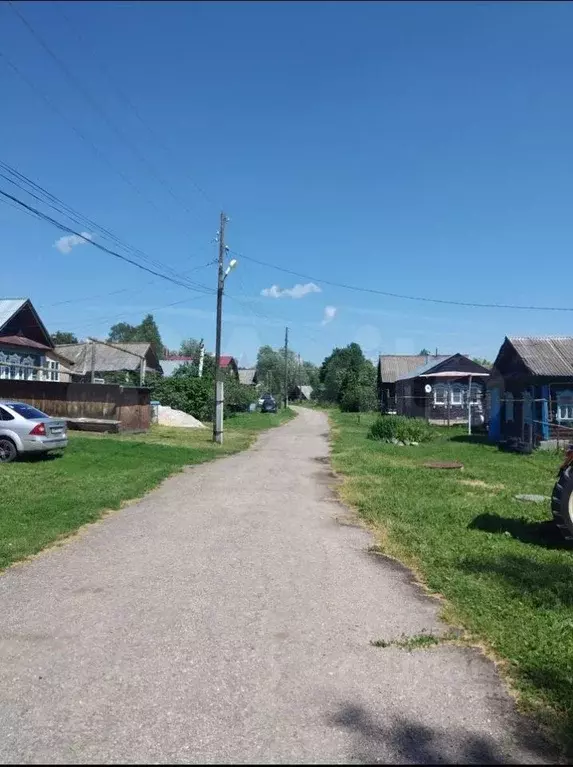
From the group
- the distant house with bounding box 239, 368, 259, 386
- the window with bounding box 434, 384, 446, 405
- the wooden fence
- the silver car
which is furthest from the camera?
the distant house with bounding box 239, 368, 259, 386

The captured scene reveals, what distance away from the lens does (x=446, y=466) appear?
17.7m

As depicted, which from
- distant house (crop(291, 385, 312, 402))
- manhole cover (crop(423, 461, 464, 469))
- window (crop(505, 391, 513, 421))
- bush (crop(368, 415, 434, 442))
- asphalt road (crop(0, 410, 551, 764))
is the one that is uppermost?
distant house (crop(291, 385, 312, 402))

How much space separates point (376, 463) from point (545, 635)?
1336 centimetres

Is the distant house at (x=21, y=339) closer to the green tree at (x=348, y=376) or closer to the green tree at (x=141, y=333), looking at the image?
the green tree at (x=348, y=376)

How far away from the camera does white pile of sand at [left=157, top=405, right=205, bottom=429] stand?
108ft

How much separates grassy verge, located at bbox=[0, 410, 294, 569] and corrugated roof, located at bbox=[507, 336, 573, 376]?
1144 centimetres

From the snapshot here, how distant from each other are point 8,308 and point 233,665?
33.1 meters

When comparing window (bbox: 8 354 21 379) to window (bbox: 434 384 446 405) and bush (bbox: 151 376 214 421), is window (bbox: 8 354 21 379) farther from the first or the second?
window (bbox: 434 384 446 405)

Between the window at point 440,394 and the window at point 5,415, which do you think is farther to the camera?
the window at point 440,394

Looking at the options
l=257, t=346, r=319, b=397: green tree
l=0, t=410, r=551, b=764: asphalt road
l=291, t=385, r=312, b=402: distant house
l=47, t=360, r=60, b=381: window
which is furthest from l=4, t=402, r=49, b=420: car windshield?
l=291, t=385, r=312, b=402: distant house

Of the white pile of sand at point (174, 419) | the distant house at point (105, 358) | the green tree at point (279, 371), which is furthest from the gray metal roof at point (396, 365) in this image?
the green tree at point (279, 371)

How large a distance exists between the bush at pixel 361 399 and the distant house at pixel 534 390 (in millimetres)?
34100

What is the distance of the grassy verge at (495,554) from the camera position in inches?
181

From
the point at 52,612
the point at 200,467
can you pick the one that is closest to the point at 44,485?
the point at 200,467
